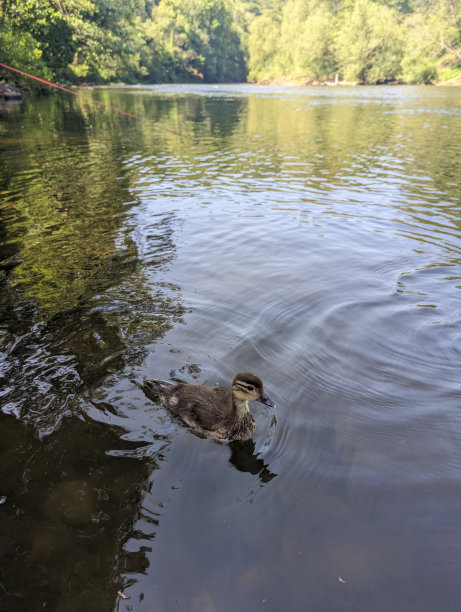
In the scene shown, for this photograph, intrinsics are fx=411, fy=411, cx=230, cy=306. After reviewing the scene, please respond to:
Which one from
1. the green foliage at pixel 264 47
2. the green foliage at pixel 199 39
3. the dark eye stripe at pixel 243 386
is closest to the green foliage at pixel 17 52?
the dark eye stripe at pixel 243 386

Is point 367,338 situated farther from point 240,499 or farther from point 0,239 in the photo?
point 0,239

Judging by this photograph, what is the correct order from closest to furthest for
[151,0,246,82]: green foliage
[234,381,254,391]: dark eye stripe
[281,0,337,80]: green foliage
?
[234,381,254,391]: dark eye stripe → [281,0,337,80]: green foliage → [151,0,246,82]: green foliage

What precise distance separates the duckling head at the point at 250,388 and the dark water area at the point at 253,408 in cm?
66

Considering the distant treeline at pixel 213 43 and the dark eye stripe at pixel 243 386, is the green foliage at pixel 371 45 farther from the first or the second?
the dark eye stripe at pixel 243 386

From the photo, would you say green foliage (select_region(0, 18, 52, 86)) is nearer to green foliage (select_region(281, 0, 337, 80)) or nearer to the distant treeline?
the distant treeline

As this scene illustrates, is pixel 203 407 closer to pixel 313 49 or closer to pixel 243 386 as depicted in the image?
pixel 243 386

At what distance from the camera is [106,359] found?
6.08 metres

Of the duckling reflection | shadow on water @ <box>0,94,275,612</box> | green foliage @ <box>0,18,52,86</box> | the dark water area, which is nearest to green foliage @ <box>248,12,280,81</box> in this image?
green foliage @ <box>0,18,52,86</box>

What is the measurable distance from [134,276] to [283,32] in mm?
155037

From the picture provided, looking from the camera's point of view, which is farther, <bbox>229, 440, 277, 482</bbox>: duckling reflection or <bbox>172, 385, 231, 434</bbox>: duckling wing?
<bbox>172, 385, 231, 434</bbox>: duckling wing

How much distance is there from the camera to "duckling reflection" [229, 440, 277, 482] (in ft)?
14.6

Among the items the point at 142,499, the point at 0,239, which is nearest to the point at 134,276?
the point at 0,239

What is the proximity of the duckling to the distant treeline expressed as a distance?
2152 inches

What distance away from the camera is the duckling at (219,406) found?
4.61 m
